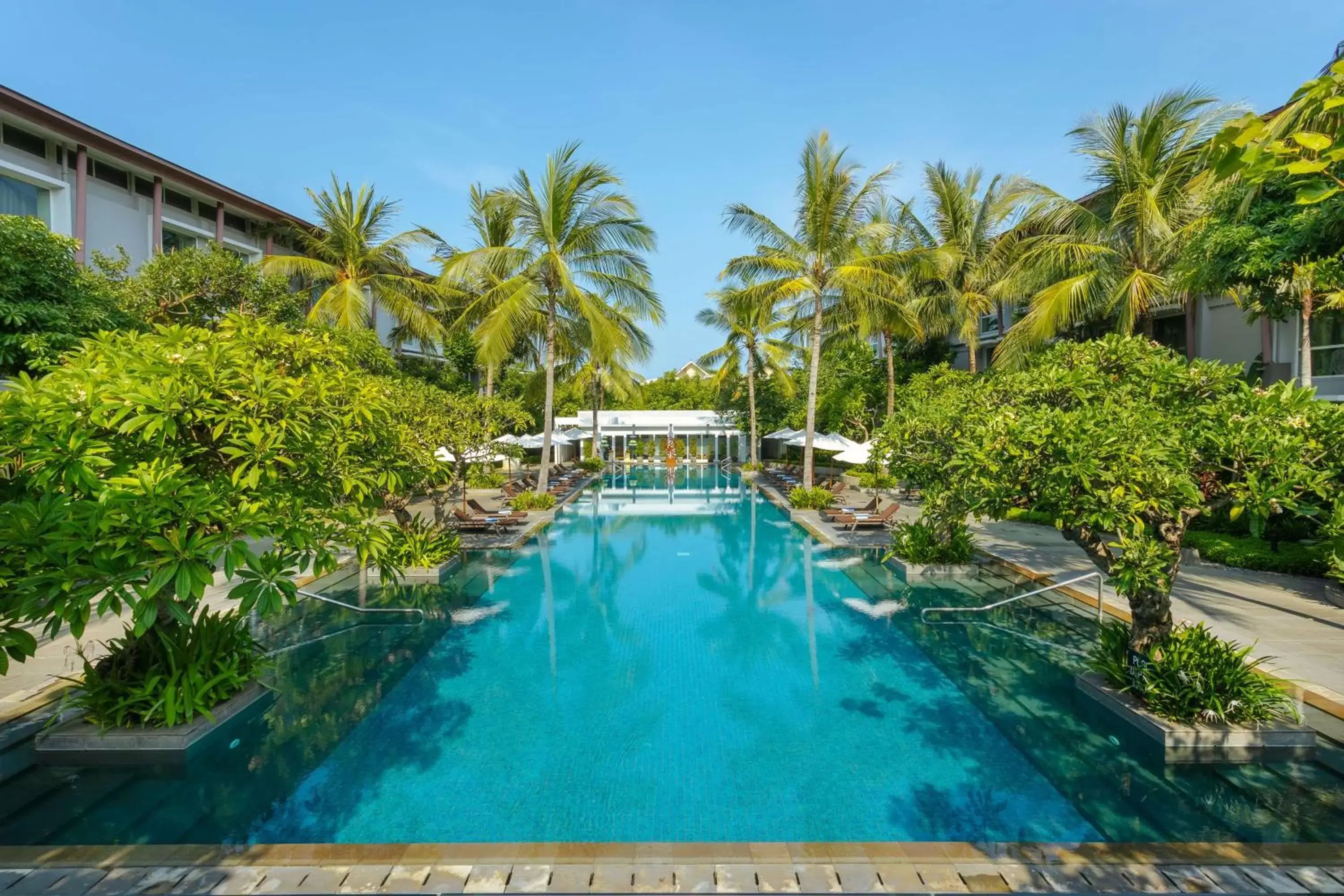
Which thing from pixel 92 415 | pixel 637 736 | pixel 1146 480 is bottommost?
pixel 637 736

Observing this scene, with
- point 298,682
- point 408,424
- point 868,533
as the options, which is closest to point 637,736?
point 298,682

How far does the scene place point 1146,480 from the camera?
4.58 m

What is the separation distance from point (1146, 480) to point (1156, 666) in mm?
1870

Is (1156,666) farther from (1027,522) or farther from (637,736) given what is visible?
(1027,522)

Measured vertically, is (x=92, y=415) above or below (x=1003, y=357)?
below

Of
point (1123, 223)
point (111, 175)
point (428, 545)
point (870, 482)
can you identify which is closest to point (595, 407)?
point (870, 482)

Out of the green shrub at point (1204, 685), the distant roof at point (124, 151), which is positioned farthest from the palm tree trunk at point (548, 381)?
the green shrub at point (1204, 685)

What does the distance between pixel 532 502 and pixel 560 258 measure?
6795mm

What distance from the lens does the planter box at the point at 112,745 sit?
193 inches

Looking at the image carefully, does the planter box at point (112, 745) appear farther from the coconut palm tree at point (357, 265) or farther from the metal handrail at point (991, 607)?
the coconut palm tree at point (357, 265)

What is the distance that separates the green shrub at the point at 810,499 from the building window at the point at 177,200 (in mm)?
19769

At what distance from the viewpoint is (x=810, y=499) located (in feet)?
60.8

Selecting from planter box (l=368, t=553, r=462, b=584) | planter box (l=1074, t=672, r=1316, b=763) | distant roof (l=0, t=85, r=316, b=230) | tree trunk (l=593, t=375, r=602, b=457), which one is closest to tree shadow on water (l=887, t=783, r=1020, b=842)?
planter box (l=1074, t=672, r=1316, b=763)

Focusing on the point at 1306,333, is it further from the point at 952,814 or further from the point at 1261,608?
the point at 952,814
